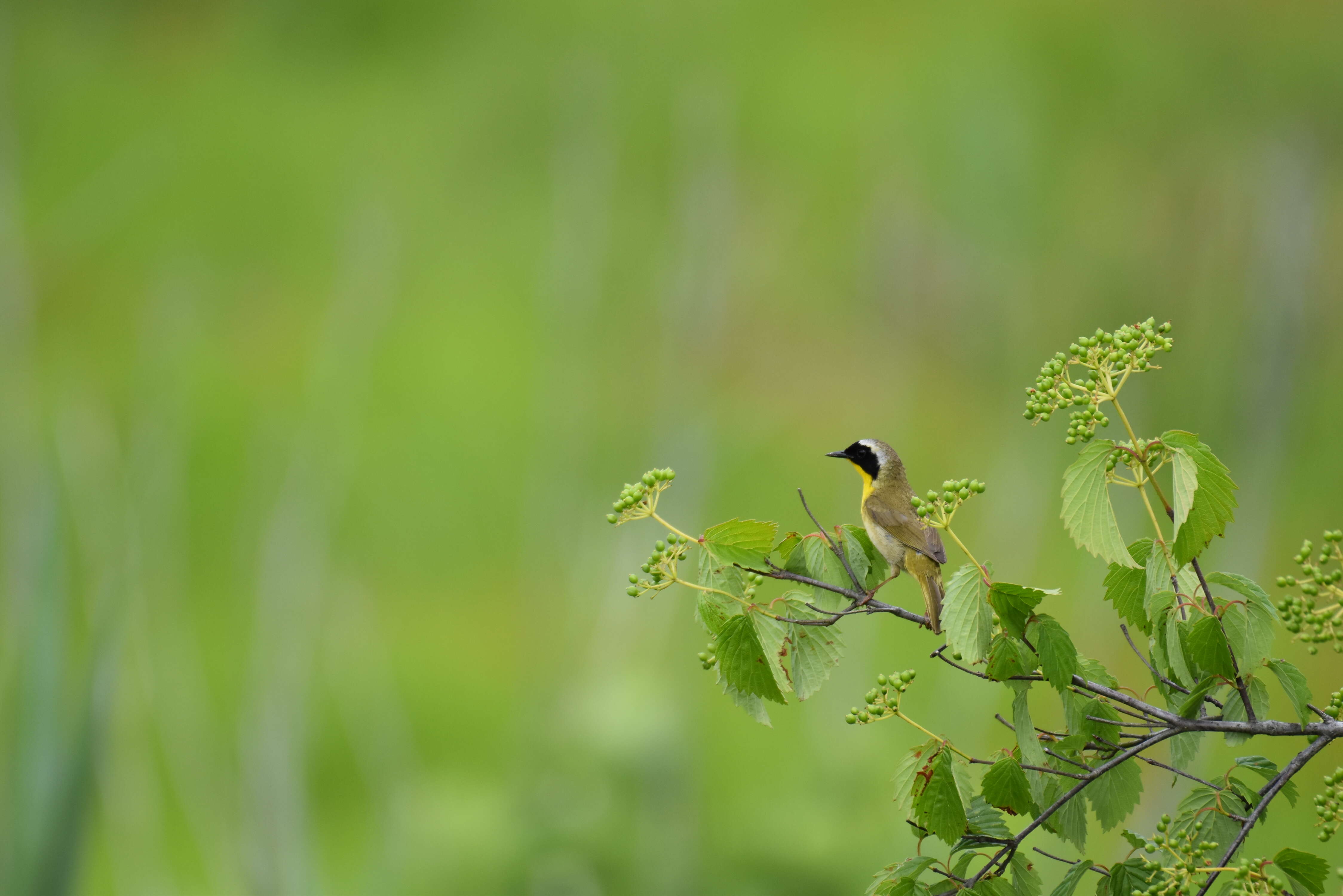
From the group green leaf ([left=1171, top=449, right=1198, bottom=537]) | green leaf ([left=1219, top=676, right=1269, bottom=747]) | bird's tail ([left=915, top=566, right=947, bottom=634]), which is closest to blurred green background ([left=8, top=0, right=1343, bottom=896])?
bird's tail ([left=915, top=566, right=947, bottom=634])

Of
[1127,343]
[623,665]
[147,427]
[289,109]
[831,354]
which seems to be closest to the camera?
[1127,343]

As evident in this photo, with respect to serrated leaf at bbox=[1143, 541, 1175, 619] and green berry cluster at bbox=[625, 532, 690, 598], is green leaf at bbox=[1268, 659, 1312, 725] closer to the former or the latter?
serrated leaf at bbox=[1143, 541, 1175, 619]

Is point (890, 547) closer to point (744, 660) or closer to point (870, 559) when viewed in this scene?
point (870, 559)

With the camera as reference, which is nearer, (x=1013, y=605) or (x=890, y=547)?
(x=1013, y=605)

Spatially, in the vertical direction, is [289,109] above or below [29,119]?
below

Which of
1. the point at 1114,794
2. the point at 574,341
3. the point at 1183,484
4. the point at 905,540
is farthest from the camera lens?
the point at 574,341

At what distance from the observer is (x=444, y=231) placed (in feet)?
11.5

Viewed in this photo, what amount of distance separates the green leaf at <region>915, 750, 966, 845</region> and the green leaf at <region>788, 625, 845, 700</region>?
0.33ft

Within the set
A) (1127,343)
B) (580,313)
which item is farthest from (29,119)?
(1127,343)

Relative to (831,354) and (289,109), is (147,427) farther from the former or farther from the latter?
(831,354)

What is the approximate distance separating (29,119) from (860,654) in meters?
3.27

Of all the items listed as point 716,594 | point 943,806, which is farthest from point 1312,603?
point 716,594

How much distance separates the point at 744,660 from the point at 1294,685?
331mm

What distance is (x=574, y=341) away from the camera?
3398 mm
